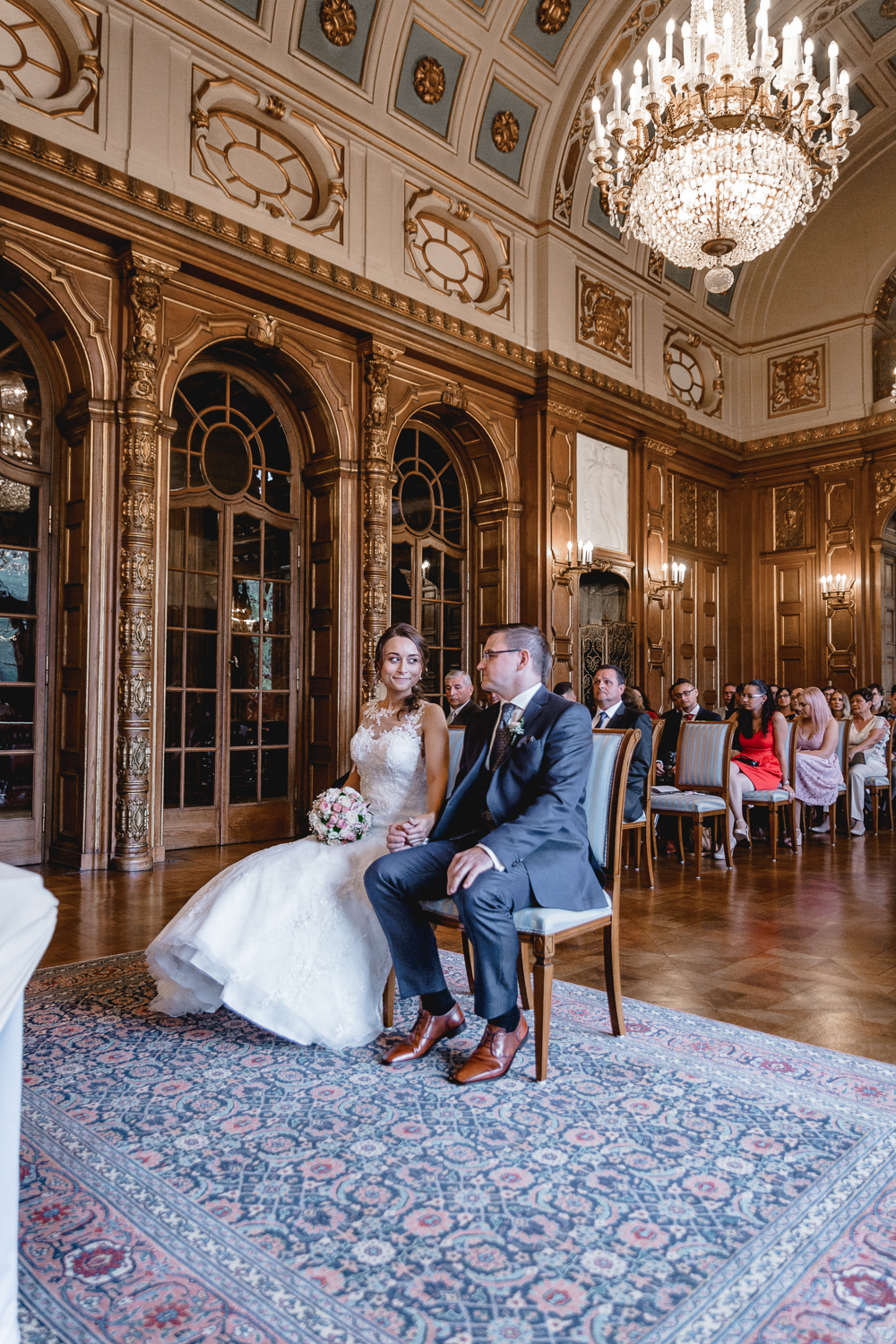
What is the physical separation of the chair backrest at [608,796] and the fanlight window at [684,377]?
9.09 metres

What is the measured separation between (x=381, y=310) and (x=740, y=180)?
10.00ft

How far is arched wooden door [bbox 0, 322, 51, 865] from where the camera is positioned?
6008 mm

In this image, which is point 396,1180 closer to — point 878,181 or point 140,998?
point 140,998

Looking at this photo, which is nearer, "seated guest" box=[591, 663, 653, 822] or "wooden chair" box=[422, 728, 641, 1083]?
"wooden chair" box=[422, 728, 641, 1083]

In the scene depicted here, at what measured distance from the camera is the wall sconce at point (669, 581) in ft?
34.4

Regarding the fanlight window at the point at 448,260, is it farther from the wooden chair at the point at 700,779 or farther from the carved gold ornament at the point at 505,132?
the wooden chair at the point at 700,779

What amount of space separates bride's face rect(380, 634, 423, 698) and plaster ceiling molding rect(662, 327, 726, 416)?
889 cm

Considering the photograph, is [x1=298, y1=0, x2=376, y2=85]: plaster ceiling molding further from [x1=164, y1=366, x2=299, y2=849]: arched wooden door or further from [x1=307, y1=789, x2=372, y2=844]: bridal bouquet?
[x1=307, y1=789, x2=372, y2=844]: bridal bouquet

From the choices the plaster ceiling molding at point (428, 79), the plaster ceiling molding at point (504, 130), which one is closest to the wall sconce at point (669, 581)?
the plaster ceiling molding at point (504, 130)

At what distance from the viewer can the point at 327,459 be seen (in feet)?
25.1

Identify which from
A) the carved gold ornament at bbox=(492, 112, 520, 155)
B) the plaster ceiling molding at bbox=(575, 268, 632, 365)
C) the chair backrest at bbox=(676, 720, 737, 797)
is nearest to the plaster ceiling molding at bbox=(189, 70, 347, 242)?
the carved gold ornament at bbox=(492, 112, 520, 155)

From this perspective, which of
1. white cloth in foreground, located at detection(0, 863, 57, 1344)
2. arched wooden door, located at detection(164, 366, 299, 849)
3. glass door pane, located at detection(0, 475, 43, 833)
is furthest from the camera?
arched wooden door, located at detection(164, 366, 299, 849)

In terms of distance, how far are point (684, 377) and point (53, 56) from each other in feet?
26.3

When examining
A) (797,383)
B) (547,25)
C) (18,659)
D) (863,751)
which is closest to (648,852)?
(863,751)
